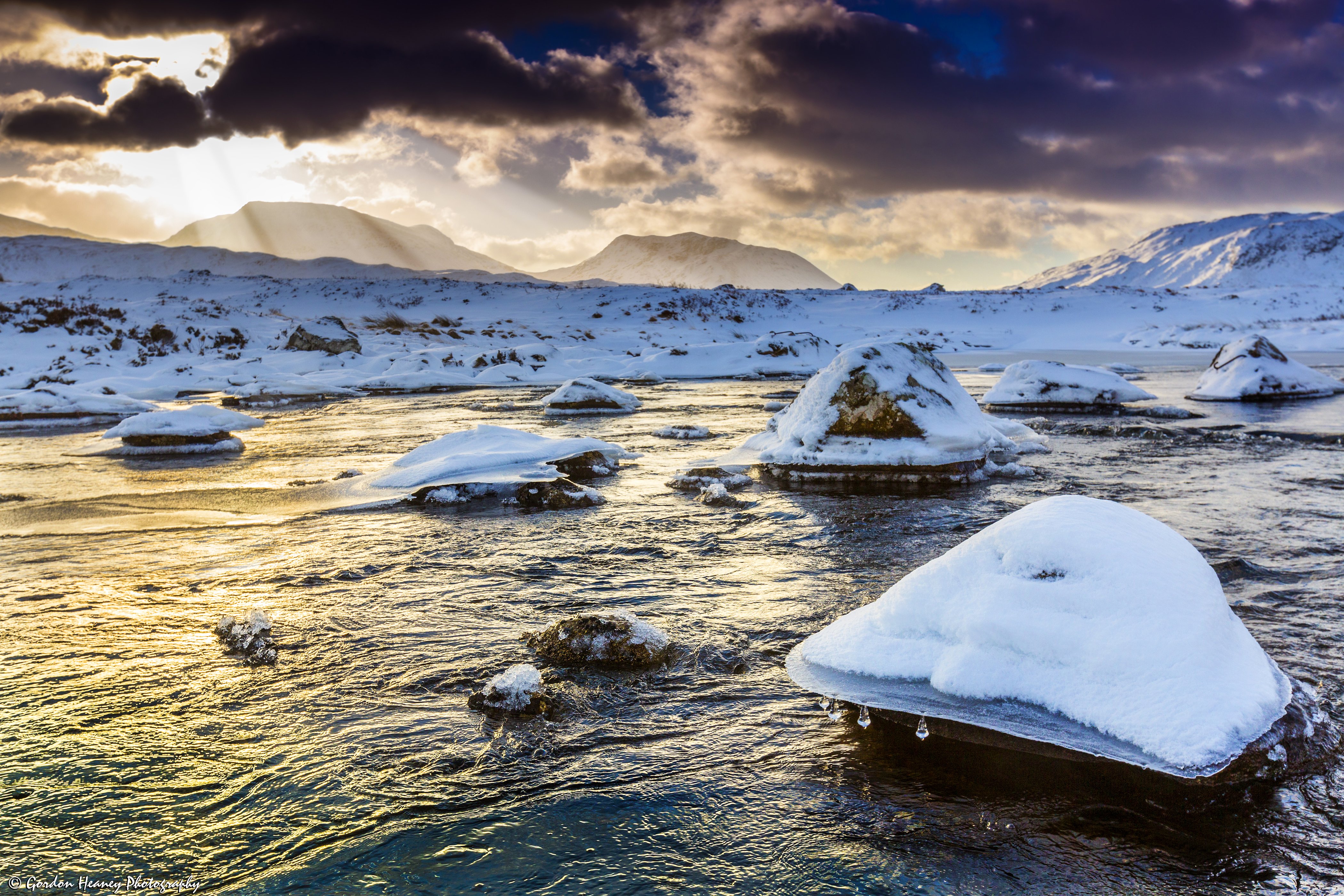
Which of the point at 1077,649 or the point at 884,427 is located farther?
the point at 884,427

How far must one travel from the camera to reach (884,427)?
8516 mm

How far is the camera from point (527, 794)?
2.76m

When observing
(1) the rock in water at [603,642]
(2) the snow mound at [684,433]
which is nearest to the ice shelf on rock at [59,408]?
(2) the snow mound at [684,433]

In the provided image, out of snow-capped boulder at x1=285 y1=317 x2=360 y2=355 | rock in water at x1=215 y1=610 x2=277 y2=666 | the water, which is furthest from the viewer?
snow-capped boulder at x1=285 y1=317 x2=360 y2=355

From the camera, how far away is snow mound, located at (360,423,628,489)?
7.97 meters

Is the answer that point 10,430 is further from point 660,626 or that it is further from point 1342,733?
point 1342,733

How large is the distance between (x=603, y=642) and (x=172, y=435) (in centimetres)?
1025

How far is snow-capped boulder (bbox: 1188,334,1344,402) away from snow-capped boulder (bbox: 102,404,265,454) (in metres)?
17.5

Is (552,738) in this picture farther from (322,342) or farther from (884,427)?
(322,342)

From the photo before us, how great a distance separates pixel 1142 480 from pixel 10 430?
17.8 metres

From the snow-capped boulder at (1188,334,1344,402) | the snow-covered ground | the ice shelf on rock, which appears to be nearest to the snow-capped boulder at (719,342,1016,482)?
the snow-covered ground

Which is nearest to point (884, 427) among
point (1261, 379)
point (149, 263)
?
point (1261, 379)

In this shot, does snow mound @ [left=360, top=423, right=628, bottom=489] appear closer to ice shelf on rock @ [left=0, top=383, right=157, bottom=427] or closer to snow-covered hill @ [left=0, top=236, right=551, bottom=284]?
ice shelf on rock @ [left=0, top=383, right=157, bottom=427]

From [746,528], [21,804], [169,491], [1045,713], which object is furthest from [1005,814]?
[169,491]
